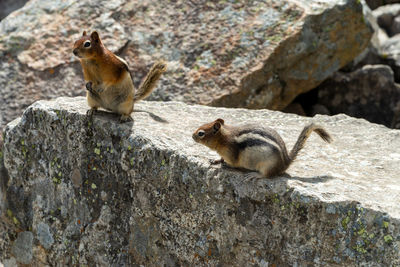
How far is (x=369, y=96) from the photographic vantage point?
999 cm

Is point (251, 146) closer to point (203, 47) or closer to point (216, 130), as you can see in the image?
point (216, 130)

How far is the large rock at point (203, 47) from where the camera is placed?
892 cm

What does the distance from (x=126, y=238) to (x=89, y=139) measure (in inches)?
44.8

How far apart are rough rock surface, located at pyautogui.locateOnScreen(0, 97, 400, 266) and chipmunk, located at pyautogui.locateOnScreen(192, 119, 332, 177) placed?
0.13 m

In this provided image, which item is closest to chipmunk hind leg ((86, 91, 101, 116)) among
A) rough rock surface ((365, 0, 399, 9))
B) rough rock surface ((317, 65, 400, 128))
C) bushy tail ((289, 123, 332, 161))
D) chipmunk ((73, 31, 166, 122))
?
chipmunk ((73, 31, 166, 122))

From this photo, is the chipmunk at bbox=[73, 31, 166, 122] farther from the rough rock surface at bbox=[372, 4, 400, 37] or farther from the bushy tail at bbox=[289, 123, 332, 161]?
the rough rock surface at bbox=[372, 4, 400, 37]

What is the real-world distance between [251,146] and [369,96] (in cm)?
588

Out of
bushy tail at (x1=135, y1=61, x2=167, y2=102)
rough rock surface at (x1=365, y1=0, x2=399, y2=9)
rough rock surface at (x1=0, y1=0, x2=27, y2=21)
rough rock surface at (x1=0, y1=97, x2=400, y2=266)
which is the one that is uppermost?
rough rock surface at (x1=365, y1=0, x2=399, y2=9)

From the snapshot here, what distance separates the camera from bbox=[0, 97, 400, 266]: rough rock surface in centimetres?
438

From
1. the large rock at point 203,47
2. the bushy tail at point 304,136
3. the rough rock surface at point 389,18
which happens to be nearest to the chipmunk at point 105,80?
the bushy tail at point 304,136

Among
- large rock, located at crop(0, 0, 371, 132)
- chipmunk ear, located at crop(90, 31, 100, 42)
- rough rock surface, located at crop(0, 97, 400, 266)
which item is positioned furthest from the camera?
large rock, located at crop(0, 0, 371, 132)

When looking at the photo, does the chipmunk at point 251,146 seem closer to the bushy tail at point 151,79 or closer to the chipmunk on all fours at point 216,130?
the chipmunk on all fours at point 216,130

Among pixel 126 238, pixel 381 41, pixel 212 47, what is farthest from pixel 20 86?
pixel 381 41

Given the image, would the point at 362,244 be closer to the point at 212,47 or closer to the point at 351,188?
the point at 351,188
